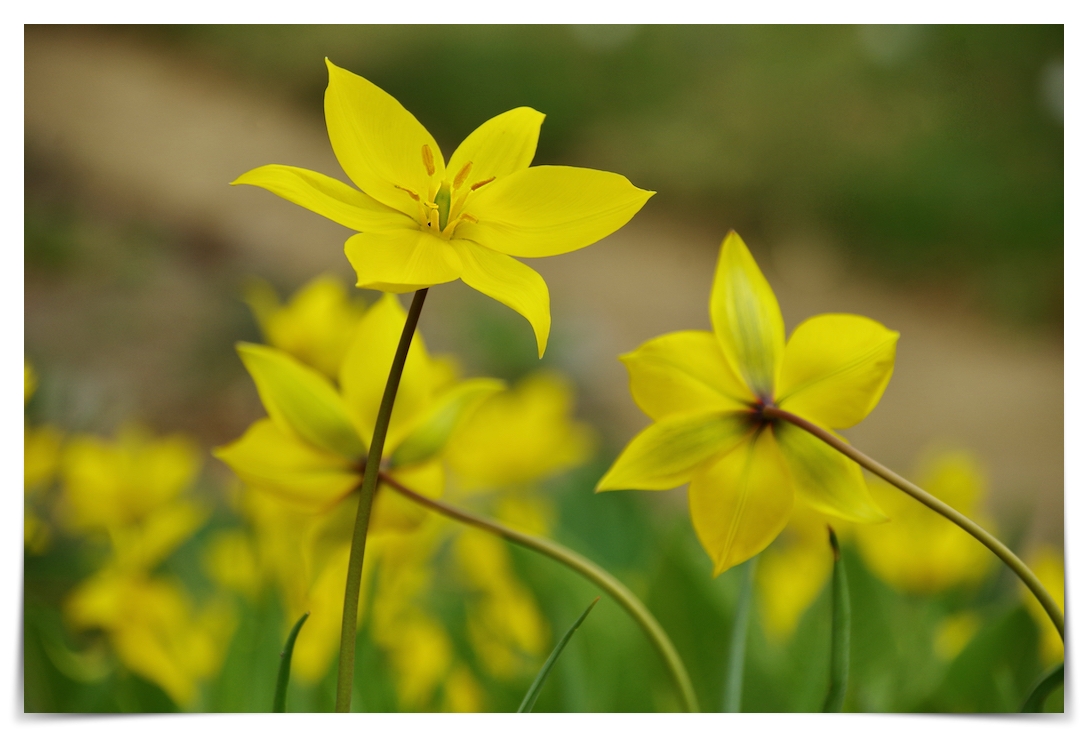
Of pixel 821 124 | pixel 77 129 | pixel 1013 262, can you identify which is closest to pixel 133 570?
pixel 77 129

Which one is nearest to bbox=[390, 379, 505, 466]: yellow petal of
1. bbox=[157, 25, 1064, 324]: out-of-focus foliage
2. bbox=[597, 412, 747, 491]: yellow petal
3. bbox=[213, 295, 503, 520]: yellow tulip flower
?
bbox=[213, 295, 503, 520]: yellow tulip flower

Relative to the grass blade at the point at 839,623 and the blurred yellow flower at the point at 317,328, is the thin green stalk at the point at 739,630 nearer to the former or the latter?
the grass blade at the point at 839,623

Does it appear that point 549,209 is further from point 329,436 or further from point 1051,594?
point 1051,594

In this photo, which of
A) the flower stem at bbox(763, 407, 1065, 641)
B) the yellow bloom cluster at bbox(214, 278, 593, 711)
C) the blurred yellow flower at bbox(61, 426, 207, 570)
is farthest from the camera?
the blurred yellow flower at bbox(61, 426, 207, 570)

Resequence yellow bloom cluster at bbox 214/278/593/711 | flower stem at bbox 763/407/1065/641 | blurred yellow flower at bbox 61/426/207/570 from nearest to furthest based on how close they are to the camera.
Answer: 1. flower stem at bbox 763/407/1065/641
2. yellow bloom cluster at bbox 214/278/593/711
3. blurred yellow flower at bbox 61/426/207/570

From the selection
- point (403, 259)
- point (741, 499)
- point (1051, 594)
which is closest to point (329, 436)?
point (403, 259)

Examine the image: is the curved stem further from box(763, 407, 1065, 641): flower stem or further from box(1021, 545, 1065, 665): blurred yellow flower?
box(1021, 545, 1065, 665): blurred yellow flower

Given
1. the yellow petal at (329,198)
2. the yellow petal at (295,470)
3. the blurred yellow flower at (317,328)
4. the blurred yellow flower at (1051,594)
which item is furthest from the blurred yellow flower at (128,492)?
the blurred yellow flower at (1051,594)

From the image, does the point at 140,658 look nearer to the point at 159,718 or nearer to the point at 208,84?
the point at 159,718
